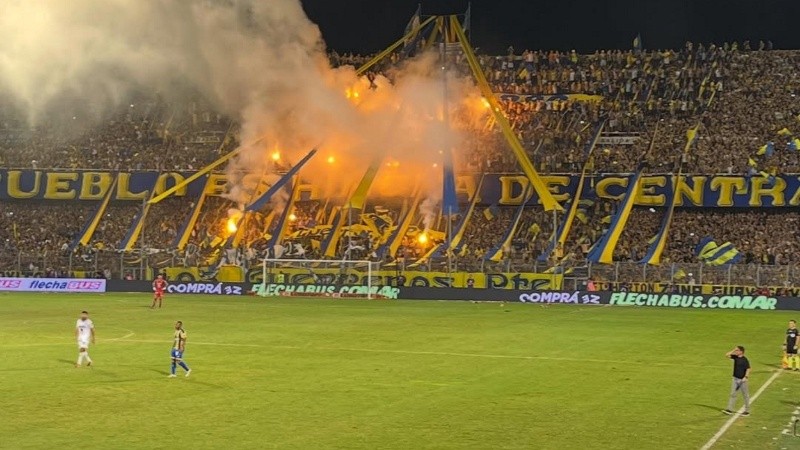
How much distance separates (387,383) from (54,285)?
46.8m

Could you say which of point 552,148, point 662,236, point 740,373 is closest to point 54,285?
point 552,148

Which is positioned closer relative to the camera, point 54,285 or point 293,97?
point 54,285

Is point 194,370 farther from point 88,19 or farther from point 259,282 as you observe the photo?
point 259,282

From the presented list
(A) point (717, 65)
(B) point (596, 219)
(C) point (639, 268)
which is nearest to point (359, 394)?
(C) point (639, 268)

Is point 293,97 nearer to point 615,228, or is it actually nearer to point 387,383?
point 615,228

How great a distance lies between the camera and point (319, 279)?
66.5 m

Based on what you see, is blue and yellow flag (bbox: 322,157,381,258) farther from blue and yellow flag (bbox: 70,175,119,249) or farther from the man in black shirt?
the man in black shirt

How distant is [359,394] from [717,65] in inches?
2439

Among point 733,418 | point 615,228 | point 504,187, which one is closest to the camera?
point 733,418

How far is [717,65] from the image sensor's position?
80250 millimetres

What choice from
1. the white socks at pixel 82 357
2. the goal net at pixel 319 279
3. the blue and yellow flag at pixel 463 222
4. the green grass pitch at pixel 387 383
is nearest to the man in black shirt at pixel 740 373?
the green grass pitch at pixel 387 383

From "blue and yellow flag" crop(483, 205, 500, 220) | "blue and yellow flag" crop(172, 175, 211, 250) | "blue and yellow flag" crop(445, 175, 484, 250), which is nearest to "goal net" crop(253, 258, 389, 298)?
"blue and yellow flag" crop(445, 175, 484, 250)

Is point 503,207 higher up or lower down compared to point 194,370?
higher up

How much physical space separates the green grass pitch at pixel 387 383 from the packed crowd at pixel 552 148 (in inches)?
816
